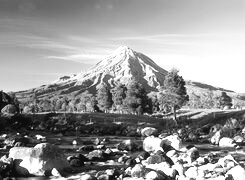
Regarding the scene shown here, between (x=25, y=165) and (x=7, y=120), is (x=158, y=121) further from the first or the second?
(x=25, y=165)

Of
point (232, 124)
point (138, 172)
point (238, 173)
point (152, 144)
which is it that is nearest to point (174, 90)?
point (232, 124)

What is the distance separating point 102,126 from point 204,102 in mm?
113340

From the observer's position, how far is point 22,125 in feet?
309

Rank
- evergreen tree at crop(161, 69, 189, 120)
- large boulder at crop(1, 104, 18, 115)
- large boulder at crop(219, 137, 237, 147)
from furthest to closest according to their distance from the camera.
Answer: large boulder at crop(1, 104, 18, 115)
evergreen tree at crop(161, 69, 189, 120)
large boulder at crop(219, 137, 237, 147)

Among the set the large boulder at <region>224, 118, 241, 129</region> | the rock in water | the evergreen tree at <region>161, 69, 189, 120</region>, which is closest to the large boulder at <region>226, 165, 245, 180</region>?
the rock in water

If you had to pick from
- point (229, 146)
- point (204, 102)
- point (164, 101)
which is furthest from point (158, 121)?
point (204, 102)

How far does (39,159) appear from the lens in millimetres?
28172

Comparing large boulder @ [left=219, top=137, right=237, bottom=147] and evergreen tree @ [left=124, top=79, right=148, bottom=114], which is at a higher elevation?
evergreen tree @ [left=124, top=79, right=148, bottom=114]

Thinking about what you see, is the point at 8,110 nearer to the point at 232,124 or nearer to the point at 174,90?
the point at 174,90

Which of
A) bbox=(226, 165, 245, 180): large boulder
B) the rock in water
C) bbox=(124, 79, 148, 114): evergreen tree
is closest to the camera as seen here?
bbox=(226, 165, 245, 180): large boulder

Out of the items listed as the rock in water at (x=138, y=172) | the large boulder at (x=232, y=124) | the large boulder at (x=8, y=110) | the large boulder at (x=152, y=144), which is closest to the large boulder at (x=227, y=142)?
the large boulder at (x=152, y=144)

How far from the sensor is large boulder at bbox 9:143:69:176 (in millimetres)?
28031

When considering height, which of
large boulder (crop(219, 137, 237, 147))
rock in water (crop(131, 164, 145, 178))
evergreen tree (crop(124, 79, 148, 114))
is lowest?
large boulder (crop(219, 137, 237, 147))

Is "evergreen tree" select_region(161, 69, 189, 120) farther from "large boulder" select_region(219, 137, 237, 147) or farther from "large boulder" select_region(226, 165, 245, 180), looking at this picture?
"large boulder" select_region(226, 165, 245, 180)
